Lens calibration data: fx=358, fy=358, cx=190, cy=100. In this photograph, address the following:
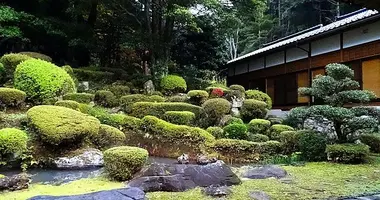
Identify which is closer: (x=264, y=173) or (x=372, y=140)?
(x=264, y=173)

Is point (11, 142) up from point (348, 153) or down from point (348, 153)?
up

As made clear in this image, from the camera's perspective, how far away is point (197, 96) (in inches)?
525

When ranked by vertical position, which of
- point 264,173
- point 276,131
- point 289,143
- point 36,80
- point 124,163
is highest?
point 36,80

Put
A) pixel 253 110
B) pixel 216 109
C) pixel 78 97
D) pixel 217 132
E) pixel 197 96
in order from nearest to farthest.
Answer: pixel 217 132 < pixel 216 109 < pixel 78 97 < pixel 253 110 < pixel 197 96

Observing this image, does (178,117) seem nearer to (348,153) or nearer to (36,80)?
(36,80)

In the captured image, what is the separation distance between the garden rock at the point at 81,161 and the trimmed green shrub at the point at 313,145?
4.73 metres

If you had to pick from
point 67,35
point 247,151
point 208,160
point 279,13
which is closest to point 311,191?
point 208,160

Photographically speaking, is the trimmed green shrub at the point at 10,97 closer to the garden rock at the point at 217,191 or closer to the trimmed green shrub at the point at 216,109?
the trimmed green shrub at the point at 216,109

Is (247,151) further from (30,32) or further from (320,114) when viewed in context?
(30,32)

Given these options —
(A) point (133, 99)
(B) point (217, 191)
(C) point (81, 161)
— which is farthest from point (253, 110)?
(B) point (217, 191)

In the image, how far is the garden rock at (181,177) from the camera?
5.58m

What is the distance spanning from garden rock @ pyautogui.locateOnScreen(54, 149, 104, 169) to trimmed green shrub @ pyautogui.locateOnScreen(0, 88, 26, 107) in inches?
141

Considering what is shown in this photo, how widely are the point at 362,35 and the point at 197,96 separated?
643 centimetres

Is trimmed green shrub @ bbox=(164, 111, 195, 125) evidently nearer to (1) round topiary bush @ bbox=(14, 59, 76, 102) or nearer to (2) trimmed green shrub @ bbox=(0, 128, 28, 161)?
(1) round topiary bush @ bbox=(14, 59, 76, 102)
